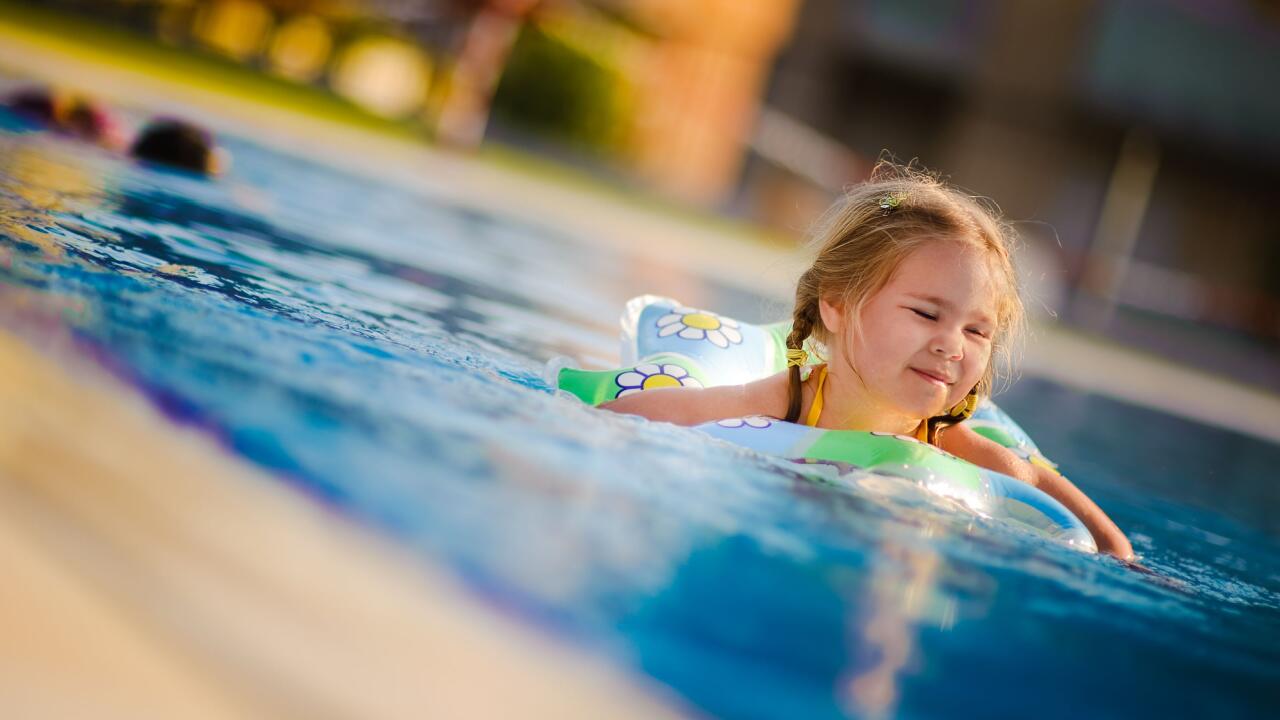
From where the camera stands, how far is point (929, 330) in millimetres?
3281

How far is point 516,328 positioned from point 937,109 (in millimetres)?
19221

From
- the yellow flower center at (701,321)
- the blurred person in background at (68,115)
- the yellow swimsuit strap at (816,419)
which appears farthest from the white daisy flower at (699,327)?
the blurred person in background at (68,115)

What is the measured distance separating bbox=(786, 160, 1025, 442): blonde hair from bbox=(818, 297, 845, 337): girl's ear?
0.07 feet

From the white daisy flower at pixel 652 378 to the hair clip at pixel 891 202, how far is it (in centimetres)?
72

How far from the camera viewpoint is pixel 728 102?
22828mm

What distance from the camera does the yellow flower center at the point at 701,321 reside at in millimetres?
4293

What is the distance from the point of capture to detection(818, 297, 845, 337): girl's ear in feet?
11.7

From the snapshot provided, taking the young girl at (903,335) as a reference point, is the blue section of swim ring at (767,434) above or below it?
below

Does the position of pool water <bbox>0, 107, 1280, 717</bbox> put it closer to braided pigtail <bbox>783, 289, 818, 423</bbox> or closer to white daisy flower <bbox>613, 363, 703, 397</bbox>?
white daisy flower <bbox>613, 363, 703, 397</bbox>

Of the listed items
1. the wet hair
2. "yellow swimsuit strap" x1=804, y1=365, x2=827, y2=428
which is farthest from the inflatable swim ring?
the wet hair

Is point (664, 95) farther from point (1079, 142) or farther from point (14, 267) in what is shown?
point (14, 267)

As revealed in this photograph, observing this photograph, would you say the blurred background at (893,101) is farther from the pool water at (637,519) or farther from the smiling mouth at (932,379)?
the smiling mouth at (932,379)

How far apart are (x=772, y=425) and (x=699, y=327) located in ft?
3.03

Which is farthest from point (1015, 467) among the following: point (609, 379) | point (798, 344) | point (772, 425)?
point (609, 379)
